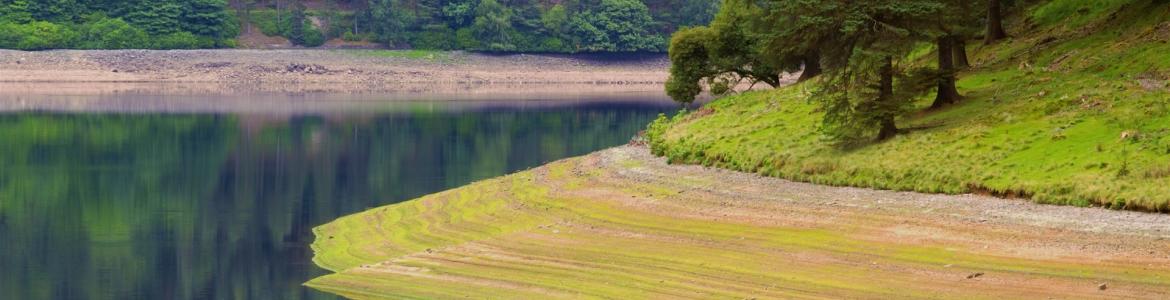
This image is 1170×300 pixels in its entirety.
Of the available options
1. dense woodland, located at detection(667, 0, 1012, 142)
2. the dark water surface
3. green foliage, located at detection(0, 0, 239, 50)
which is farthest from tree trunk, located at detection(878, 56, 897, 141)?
Result: green foliage, located at detection(0, 0, 239, 50)

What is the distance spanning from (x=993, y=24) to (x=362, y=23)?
130 metres

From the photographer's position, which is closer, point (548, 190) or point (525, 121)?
point (548, 190)

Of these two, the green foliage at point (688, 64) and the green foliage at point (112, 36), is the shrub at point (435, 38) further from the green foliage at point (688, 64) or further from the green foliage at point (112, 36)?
the green foliage at point (688, 64)

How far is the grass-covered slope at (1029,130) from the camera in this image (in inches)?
1339

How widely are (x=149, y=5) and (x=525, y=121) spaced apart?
84.5 metres

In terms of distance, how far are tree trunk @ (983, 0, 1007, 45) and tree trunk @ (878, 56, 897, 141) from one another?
12700 millimetres

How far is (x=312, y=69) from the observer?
15438 cm

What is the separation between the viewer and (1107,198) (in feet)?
103

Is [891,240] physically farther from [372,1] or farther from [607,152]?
[372,1]

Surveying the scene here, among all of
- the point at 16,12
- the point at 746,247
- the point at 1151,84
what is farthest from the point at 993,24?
the point at 16,12

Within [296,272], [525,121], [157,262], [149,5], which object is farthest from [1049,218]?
[149,5]

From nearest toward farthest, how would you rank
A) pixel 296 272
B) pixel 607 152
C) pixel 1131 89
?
pixel 296 272 < pixel 1131 89 < pixel 607 152

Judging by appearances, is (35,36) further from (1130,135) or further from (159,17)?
(1130,135)

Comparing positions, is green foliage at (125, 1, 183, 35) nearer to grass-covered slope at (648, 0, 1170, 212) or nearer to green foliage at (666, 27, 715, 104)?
green foliage at (666, 27, 715, 104)
